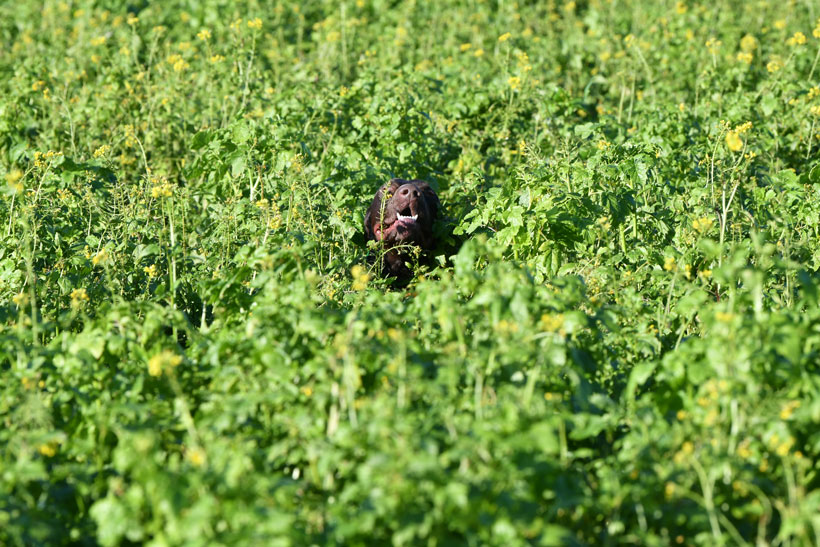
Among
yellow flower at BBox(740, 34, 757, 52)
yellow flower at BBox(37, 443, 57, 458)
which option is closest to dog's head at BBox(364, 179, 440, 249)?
yellow flower at BBox(37, 443, 57, 458)

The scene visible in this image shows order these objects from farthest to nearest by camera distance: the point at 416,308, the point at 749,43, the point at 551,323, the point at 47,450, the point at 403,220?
the point at 749,43
the point at 403,220
the point at 416,308
the point at 551,323
the point at 47,450

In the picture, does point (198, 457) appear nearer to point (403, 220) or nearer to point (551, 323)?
point (551, 323)

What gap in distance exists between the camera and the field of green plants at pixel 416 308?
305 cm

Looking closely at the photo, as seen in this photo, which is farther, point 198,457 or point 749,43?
point 749,43

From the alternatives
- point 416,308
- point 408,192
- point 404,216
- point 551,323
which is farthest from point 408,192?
point 551,323

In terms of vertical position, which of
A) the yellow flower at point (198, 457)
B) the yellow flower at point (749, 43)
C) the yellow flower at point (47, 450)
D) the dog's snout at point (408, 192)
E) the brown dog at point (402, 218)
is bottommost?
the yellow flower at point (47, 450)

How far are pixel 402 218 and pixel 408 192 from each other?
157 millimetres

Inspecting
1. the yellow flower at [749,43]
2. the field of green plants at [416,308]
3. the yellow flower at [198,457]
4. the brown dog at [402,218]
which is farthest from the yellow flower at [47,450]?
the yellow flower at [749,43]

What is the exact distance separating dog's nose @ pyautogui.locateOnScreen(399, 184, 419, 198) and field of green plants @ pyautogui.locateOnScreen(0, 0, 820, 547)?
336mm

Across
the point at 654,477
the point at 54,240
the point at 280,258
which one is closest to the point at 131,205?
the point at 54,240

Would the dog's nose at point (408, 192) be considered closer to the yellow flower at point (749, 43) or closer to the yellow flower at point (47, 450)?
the yellow flower at point (47, 450)

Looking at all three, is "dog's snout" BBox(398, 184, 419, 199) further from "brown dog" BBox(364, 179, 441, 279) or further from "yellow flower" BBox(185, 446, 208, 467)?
"yellow flower" BBox(185, 446, 208, 467)

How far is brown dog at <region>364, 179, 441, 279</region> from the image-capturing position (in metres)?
5.92

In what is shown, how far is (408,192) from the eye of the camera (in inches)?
234
